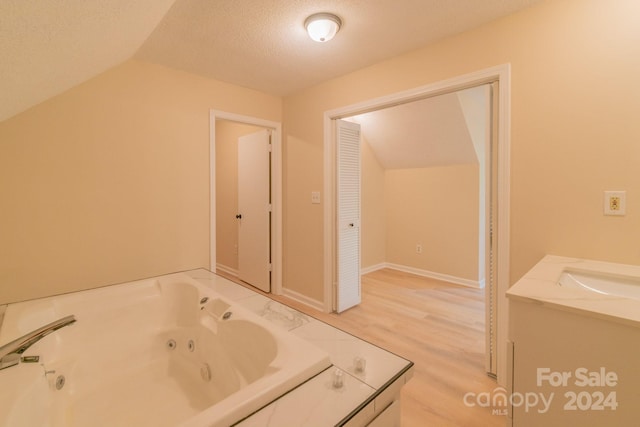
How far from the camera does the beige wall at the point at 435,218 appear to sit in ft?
11.9

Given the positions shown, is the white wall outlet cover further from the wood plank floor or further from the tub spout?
the tub spout

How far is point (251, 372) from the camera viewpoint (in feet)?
4.08

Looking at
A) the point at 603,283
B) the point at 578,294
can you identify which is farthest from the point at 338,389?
the point at 603,283

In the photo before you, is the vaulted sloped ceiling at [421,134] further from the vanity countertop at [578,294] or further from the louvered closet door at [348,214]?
the vanity countertop at [578,294]

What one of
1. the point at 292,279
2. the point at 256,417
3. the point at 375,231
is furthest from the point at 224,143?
the point at 256,417

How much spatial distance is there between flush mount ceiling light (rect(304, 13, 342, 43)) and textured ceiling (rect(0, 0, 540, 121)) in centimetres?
5

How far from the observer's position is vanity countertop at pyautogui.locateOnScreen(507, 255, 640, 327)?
835 millimetres

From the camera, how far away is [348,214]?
2.87 meters

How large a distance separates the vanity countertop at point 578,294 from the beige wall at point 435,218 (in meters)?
2.30

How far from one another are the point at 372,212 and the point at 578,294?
3387 millimetres

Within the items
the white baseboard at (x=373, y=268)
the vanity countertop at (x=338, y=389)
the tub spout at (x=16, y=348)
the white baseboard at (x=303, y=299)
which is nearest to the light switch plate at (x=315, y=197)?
the white baseboard at (x=303, y=299)

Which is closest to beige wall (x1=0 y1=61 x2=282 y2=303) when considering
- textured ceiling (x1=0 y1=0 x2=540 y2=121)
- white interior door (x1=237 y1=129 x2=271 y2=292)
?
textured ceiling (x1=0 y1=0 x2=540 y2=121)

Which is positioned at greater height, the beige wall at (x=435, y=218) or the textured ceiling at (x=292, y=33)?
the textured ceiling at (x=292, y=33)

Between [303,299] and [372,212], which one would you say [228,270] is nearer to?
[303,299]
